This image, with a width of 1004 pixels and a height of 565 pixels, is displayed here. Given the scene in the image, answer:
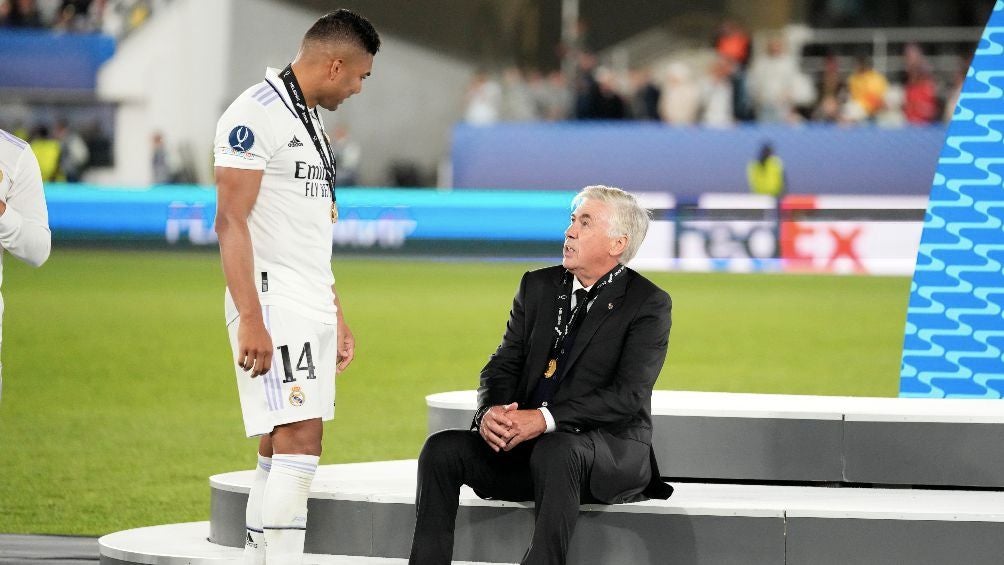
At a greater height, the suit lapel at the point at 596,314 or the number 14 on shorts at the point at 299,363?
the suit lapel at the point at 596,314

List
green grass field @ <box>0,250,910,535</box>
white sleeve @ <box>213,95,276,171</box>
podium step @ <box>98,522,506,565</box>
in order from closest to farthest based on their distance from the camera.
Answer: white sleeve @ <box>213,95,276,171</box> < podium step @ <box>98,522,506,565</box> < green grass field @ <box>0,250,910,535</box>

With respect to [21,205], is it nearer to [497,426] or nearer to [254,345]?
[254,345]

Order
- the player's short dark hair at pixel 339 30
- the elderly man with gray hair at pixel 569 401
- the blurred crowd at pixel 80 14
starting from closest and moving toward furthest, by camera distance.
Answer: the player's short dark hair at pixel 339 30 < the elderly man with gray hair at pixel 569 401 < the blurred crowd at pixel 80 14

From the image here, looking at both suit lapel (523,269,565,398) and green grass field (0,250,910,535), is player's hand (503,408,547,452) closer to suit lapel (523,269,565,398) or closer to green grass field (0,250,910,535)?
suit lapel (523,269,565,398)

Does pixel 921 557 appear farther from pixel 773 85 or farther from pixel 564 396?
pixel 773 85

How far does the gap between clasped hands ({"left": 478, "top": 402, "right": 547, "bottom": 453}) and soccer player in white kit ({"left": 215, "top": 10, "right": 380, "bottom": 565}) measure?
0.48 metres

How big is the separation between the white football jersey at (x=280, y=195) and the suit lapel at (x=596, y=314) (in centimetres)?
80

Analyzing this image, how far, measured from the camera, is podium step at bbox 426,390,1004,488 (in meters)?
5.15

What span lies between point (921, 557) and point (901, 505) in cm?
21

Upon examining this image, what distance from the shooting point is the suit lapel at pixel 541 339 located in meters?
4.68

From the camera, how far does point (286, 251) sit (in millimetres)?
4211

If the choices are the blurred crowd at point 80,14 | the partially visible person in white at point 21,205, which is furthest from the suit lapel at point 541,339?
the blurred crowd at point 80,14

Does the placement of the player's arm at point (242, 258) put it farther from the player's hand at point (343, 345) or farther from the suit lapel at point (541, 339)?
the suit lapel at point (541, 339)

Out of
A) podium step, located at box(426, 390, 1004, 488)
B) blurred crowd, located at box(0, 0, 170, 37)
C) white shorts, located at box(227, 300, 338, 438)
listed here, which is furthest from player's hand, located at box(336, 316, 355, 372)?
blurred crowd, located at box(0, 0, 170, 37)
